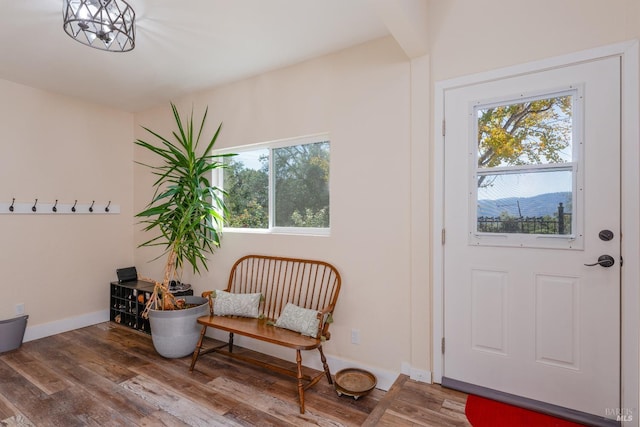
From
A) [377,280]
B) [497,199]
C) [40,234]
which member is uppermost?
[497,199]

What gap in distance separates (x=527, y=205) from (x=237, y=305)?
226cm

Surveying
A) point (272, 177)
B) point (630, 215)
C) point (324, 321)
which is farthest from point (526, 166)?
point (272, 177)

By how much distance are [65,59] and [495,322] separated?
3.88 m

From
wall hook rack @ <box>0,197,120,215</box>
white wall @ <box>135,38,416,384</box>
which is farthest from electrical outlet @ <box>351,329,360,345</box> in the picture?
wall hook rack @ <box>0,197,120,215</box>

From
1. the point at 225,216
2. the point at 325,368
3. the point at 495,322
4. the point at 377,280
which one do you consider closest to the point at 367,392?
the point at 325,368

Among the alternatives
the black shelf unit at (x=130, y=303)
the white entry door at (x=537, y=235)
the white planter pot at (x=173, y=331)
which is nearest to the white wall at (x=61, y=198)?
the black shelf unit at (x=130, y=303)

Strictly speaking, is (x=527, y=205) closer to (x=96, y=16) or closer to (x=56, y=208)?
(x=96, y=16)

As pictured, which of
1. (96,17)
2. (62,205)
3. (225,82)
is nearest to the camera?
(96,17)

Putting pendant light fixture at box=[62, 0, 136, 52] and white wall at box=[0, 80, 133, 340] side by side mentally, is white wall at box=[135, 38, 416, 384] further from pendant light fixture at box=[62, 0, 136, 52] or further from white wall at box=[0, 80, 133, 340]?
white wall at box=[0, 80, 133, 340]

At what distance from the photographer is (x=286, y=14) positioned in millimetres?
2162

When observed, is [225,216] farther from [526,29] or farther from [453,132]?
[526,29]

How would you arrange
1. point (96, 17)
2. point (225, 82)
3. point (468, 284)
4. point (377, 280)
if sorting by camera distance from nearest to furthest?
point (96, 17), point (468, 284), point (377, 280), point (225, 82)

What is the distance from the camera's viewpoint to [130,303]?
3.70 m

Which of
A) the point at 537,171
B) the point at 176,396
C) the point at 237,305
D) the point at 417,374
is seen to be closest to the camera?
the point at 537,171
